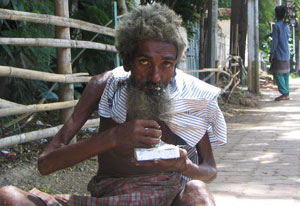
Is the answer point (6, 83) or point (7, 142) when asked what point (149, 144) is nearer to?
point (7, 142)

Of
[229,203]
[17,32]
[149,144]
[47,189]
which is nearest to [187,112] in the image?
[149,144]

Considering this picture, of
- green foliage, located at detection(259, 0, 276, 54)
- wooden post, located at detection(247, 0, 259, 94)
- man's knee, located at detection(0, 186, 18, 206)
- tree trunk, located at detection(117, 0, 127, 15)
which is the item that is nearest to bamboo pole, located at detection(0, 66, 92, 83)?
tree trunk, located at detection(117, 0, 127, 15)

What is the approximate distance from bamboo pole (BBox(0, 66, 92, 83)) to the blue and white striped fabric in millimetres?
1861

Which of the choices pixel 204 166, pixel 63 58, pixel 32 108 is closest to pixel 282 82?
pixel 63 58

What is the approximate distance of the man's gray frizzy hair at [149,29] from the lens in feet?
7.68

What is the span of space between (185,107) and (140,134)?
1.43ft

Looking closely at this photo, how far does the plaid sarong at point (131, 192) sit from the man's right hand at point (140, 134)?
324 mm

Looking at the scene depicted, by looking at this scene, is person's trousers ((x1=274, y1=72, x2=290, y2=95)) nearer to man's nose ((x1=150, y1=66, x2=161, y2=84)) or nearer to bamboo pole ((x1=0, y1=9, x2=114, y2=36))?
bamboo pole ((x1=0, y1=9, x2=114, y2=36))

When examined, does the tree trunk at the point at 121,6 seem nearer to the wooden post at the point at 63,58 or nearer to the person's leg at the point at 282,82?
the wooden post at the point at 63,58

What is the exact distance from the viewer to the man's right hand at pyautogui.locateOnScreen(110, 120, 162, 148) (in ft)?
6.67

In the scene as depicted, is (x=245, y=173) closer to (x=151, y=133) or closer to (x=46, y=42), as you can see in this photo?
(x=46, y=42)

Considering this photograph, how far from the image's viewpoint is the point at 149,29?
233cm

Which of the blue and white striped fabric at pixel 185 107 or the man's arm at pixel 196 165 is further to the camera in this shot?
the blue and white striped fabric at pixel 185 107

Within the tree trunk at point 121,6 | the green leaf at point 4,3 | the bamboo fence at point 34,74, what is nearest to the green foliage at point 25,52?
the green leaf at point 4,3
